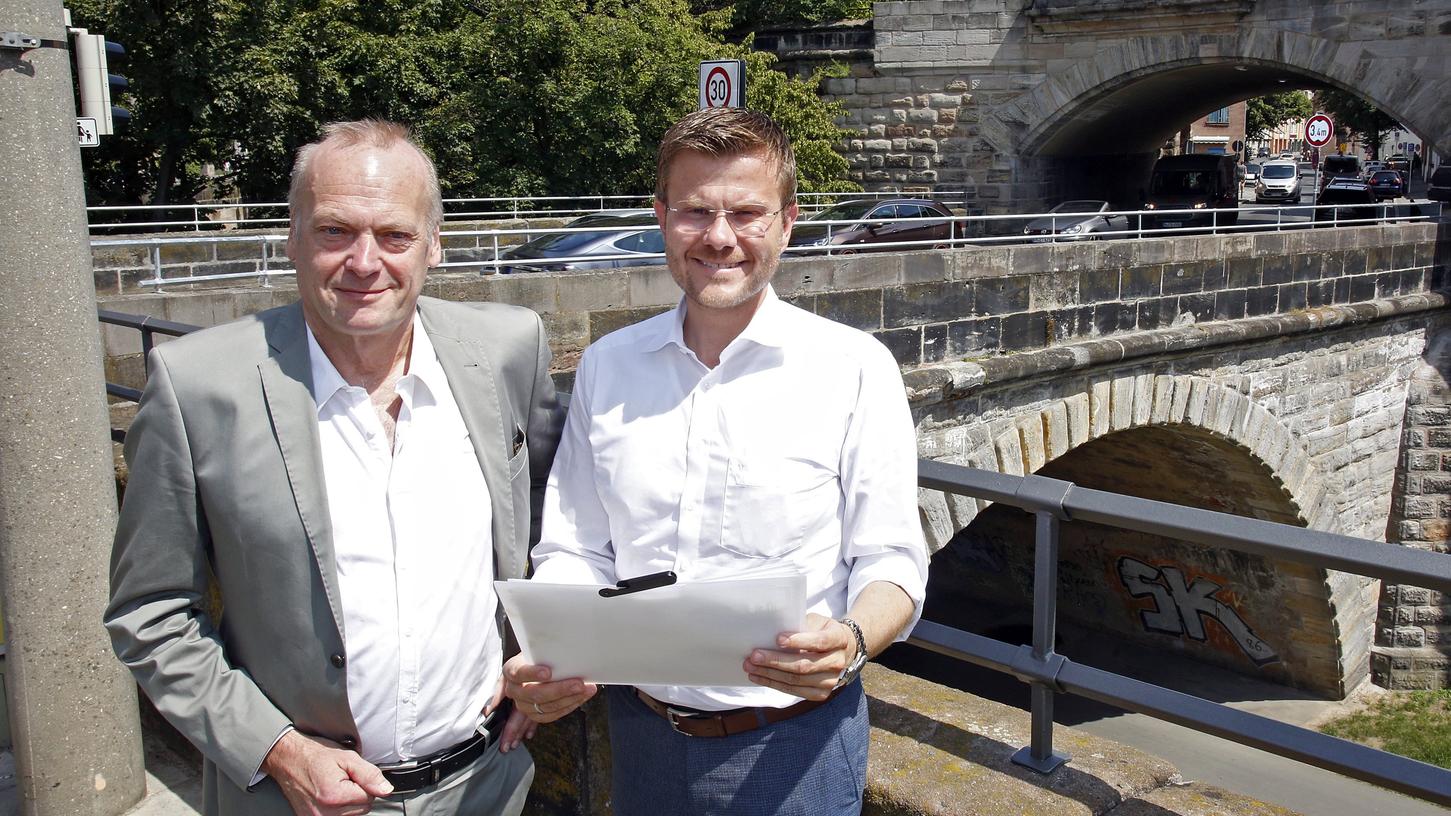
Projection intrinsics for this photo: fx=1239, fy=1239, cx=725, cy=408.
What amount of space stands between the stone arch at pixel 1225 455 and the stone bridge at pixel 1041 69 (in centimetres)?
983

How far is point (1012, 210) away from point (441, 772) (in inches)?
891

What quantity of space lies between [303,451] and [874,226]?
13.2 metres

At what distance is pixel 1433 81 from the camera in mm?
19734

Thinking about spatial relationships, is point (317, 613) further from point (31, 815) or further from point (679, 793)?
point (31, 815)

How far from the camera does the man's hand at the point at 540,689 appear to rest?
6.08 ft

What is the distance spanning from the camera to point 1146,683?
8.65 feet

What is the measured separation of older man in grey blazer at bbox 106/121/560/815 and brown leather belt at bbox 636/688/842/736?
33 centimetres

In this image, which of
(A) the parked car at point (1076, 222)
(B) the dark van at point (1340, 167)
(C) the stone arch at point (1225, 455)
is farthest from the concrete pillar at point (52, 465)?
(B) the dark van at point (1340, 167)

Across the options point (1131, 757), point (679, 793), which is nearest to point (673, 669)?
point (679, 793)

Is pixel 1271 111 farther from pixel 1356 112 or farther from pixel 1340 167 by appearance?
pixel 1356 112

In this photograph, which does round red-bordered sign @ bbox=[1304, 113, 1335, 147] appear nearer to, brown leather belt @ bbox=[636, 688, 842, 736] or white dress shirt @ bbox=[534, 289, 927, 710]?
white dress shirt @ bbox=[534, 289, 927, 710]

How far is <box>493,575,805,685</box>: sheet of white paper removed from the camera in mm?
1675

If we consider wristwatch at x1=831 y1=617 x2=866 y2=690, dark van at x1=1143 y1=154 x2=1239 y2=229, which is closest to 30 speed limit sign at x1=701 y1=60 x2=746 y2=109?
wristwatch at x1=831 y1=617 x2=866 y2=690

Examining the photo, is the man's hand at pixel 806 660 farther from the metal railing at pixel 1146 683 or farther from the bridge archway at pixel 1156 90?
the bridge archway at pixel 1156 90
